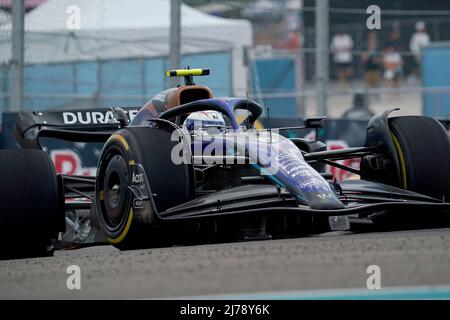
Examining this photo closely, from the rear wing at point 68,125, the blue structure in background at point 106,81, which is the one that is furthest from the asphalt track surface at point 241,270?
the blue structure in background at point 106,81

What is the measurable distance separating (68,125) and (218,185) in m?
2.16

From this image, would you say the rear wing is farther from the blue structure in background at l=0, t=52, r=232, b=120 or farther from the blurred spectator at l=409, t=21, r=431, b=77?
the blurred spectator at l=409, t=21, r=431, b=77

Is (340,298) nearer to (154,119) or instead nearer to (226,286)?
(226,286)

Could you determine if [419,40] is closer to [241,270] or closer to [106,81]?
[106,81]

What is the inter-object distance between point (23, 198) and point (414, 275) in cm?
311

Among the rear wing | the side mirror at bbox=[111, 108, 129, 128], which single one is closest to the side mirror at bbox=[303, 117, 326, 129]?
the side mirror at bbox=[111, 108, 129, 128]

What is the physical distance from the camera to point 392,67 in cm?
2084

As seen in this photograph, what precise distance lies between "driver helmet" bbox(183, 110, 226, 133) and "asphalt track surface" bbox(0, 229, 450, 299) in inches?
64.2

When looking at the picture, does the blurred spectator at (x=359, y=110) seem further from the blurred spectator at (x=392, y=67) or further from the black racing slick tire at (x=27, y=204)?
the black racing slick tire at (x=27, y=204)

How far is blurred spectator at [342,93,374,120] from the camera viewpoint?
1656cm

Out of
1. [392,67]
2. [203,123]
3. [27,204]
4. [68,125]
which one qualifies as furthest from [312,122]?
[392,67]

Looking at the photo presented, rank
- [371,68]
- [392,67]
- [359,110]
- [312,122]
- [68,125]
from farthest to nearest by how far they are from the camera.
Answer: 1. [371,68]
2. [392,67]
3. [359,110]
4. [68,125]
5. [312,122]
